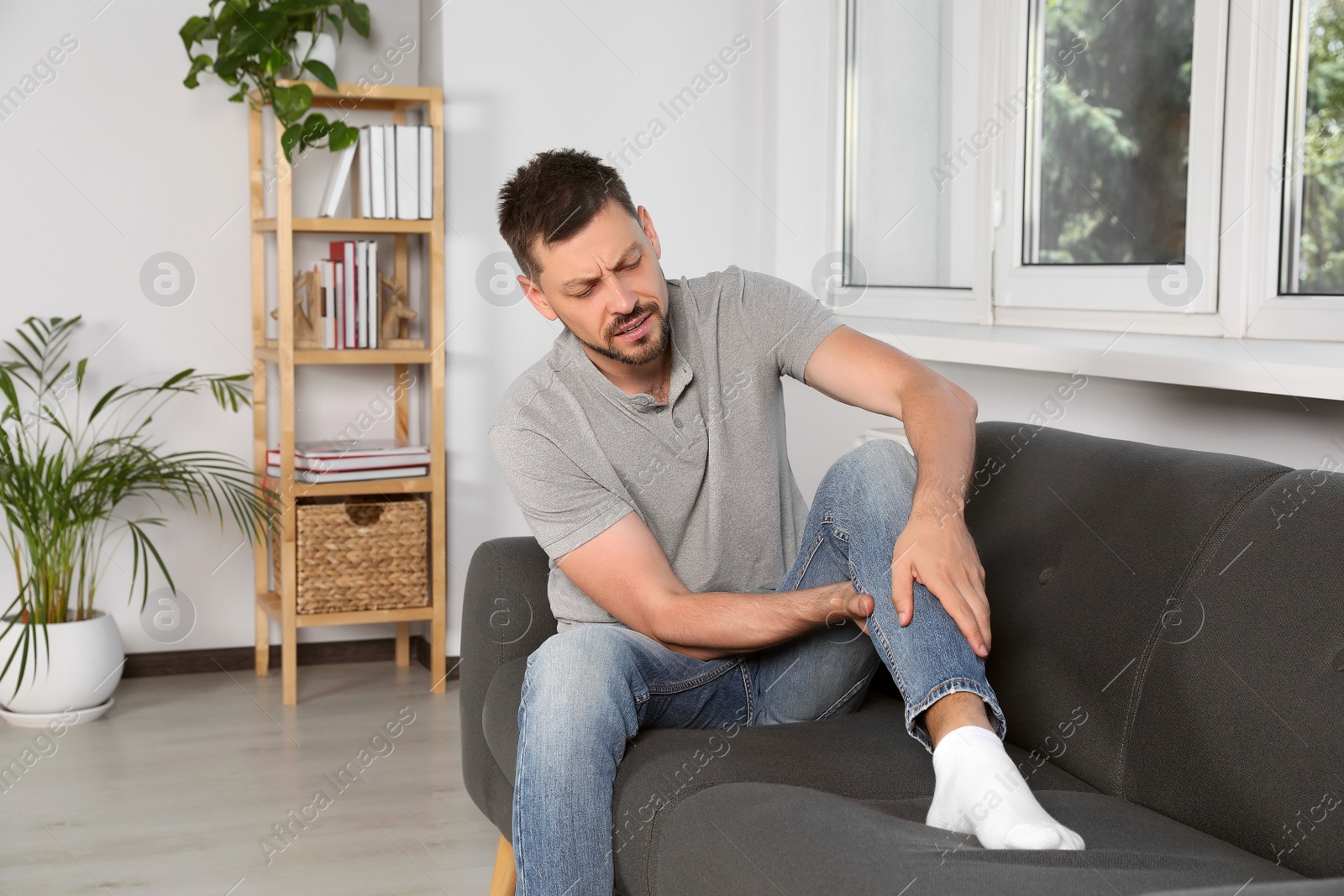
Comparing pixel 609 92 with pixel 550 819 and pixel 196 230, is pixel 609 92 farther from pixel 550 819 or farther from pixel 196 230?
pixel 550 819

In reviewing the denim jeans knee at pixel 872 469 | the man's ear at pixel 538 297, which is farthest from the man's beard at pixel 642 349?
the denim jeans knee at pixel 872 469

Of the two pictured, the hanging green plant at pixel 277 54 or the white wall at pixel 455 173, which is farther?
the white wall at pixel 455 173

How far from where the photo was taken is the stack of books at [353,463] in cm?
333

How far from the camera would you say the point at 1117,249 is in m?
2.44

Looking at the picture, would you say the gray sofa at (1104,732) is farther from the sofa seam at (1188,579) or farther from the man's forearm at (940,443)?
the man's forearm at (940,443)

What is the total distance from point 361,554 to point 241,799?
888 millimetres

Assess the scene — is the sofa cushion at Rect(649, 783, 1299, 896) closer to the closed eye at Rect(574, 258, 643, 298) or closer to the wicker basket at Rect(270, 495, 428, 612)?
the closed eye at Rect(574, 258, 643, 298)

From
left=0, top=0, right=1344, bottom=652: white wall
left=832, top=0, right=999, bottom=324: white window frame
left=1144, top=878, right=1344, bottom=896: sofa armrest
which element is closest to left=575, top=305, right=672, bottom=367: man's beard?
left=1144, top=878, right=1344, bottom=896: sofa armrest

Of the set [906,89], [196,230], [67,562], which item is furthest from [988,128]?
[67,562]

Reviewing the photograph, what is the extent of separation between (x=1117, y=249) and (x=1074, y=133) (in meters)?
0.28

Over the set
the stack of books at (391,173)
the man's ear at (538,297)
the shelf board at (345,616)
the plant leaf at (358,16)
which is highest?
the plant leaf at (358,16)

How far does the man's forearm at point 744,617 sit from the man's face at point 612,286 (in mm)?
371

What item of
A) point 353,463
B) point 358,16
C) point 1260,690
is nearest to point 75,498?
point 353,463

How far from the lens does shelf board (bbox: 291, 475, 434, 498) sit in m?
3.30
